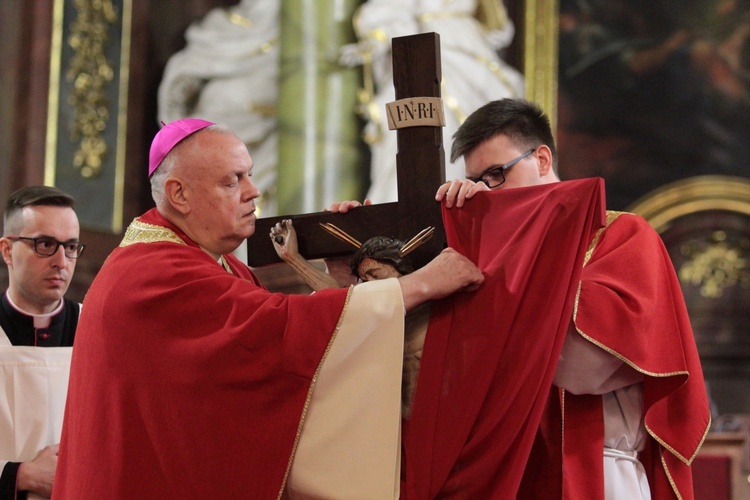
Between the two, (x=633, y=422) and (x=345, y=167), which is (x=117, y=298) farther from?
(x=345, y=167)

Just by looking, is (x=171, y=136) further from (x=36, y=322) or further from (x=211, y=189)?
(x=36, y=322)

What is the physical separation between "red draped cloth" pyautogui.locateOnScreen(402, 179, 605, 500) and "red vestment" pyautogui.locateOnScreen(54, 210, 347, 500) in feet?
1.07

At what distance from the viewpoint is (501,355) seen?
9.80ft

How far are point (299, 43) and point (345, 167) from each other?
106cm

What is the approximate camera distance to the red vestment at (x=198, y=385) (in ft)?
9.95

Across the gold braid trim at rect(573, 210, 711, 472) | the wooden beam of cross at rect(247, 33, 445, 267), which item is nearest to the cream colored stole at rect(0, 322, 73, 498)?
the wooden beam of cross at rect(247, 33, 445, 267)

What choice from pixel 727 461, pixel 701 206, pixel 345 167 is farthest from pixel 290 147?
pixel 727 461

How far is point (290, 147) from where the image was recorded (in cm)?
843

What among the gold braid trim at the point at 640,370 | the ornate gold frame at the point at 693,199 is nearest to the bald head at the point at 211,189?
the gold braid trim at the point at 640,370

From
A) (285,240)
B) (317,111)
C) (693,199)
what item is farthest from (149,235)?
(693,199)

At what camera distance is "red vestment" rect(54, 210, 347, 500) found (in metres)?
3.03

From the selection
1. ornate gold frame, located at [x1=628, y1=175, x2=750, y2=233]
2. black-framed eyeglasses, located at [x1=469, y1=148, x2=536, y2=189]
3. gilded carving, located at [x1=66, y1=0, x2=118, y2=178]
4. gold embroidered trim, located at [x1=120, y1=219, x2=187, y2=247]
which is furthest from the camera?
ornate gold frame, located at [x1=628, y1=175, x2=750, y2=233]

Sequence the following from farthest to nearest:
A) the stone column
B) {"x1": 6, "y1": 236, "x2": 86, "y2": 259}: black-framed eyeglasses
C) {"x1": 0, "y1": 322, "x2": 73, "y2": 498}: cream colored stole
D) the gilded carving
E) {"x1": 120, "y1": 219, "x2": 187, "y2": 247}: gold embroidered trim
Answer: the stone column → the gilded carving → {"x1": 6, "y1": 236, "x2": 86, "y2": 259}: black-framed eyeglasses → {"x1": 0, "y1": 322, "x2": 73, "y2": 498}: cream colored stole → {"x1": 120, "y1": 219, "x2": 187, "y2": 247}: gold embroidered trim

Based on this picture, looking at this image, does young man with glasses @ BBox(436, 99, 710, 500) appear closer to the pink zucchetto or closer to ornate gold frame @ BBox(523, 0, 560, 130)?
the pink zucchetto
